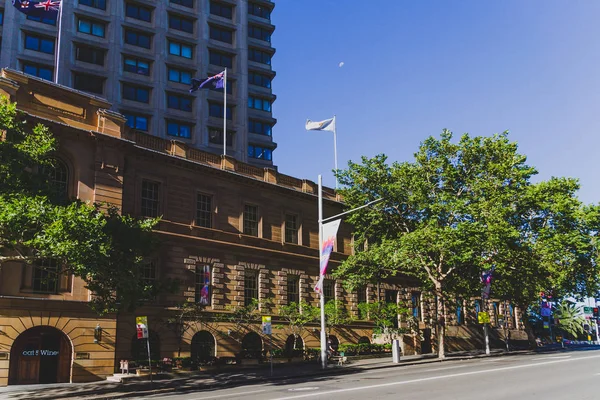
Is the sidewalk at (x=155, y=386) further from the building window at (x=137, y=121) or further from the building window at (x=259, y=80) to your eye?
the building window at (x=259, y=80)

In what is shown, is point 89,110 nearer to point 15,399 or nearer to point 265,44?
point 15,399

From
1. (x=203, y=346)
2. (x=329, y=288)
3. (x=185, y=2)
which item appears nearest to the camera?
(x=203, y=346)

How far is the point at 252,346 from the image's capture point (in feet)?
124

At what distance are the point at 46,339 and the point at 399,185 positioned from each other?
2519 centimetres

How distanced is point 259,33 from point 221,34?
6783 millimetres

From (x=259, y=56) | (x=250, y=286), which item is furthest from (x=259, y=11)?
(x=250, y=286)

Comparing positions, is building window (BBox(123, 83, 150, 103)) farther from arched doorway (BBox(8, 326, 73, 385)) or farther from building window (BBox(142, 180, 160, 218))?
arched doorway (BBox(8, 326, 73, 385))

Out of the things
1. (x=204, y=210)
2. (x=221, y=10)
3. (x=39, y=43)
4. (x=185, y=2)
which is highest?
(x=221, y=10)

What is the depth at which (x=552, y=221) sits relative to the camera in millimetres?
43625

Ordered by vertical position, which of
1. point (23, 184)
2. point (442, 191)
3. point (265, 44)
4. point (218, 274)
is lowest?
point (218, 274)

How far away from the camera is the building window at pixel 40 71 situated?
57688mm

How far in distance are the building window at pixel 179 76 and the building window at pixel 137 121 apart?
20.9ft

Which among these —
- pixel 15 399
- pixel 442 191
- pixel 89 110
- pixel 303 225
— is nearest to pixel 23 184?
pixel 15 399

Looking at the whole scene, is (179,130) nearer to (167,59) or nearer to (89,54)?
(167,59)
